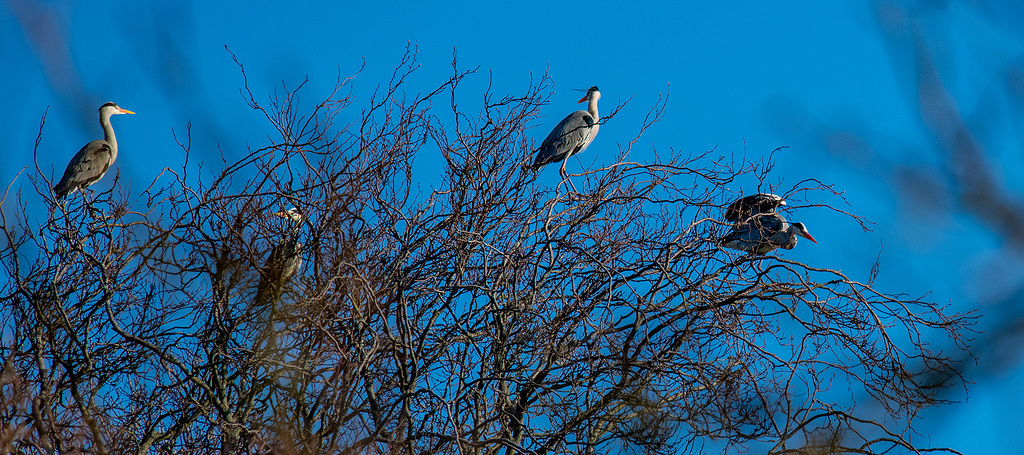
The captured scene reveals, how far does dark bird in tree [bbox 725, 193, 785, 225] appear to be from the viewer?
6.96m

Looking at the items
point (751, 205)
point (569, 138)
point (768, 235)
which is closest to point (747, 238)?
point (768, 235)

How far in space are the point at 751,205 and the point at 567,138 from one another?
407cm

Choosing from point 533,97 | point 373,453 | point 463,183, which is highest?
point 533,97

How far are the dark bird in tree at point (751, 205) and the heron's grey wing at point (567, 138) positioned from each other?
3.20 m

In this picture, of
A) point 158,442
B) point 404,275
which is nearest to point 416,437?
point 404,275

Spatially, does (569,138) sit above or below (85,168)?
above

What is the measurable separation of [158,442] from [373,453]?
2.86 m

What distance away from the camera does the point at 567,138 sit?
11242mm

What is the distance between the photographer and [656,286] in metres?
7.25

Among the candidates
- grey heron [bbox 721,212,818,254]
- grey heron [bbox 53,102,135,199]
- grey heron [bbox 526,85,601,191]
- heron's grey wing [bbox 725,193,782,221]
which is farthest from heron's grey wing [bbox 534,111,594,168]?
grey heron [bbox 53,102,135,199]

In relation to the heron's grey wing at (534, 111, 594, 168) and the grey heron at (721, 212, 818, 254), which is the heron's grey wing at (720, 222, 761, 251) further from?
the heron's grey wing at (534, 111, 594, 168)

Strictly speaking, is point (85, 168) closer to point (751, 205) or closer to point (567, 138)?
point (567, 138)

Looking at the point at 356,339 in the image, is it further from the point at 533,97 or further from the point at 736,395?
the point at 533,97

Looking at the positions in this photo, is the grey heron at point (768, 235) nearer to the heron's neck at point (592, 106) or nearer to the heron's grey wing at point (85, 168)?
the heron's neck at point (592, 106)
